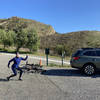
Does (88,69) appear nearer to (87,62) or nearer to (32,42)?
(87,62)

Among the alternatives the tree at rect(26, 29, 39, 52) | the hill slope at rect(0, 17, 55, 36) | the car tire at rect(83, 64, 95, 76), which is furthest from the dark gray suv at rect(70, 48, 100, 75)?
the hill slope at rect(0, 17, 55, 36)

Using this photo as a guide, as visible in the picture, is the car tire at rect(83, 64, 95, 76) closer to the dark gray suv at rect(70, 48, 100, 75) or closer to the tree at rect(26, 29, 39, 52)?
the dark gray suv at rect(70, 48, 100, 75)

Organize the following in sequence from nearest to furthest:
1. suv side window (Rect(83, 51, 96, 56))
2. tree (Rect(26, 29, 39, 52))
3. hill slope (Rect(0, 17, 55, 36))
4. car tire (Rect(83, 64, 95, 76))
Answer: car tire (Rect(83, 64, 95, 76))
suv side window (Rect(83, 51, 96, 56))
tree (Rect(26, 29, 39, 52))
hill slope (Rect(0, 17, 55, 36))

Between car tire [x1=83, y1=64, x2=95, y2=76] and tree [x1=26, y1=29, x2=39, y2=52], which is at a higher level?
tree [x1=26, y1=29, x2=39, y2=52]

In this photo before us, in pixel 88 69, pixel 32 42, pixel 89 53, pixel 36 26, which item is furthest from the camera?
pixel 36 26

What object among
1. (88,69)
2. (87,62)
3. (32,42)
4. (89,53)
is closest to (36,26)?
(32,42)

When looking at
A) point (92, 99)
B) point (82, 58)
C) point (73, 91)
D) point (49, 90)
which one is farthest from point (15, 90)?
point (82, 58)

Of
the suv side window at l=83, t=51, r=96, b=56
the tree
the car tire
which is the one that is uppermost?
the tree

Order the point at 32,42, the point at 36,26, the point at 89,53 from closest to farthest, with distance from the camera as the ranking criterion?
the point at 89,53 < the point at 32,42 < the point at 36,26

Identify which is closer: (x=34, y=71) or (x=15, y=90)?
(x=15, y=90)

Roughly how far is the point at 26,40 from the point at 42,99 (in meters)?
29.8

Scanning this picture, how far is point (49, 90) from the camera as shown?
5.75m

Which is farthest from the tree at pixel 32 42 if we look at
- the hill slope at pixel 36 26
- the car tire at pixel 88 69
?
the hill slope at pixel 36 26

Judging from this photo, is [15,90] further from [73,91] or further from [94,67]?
[94,67]
